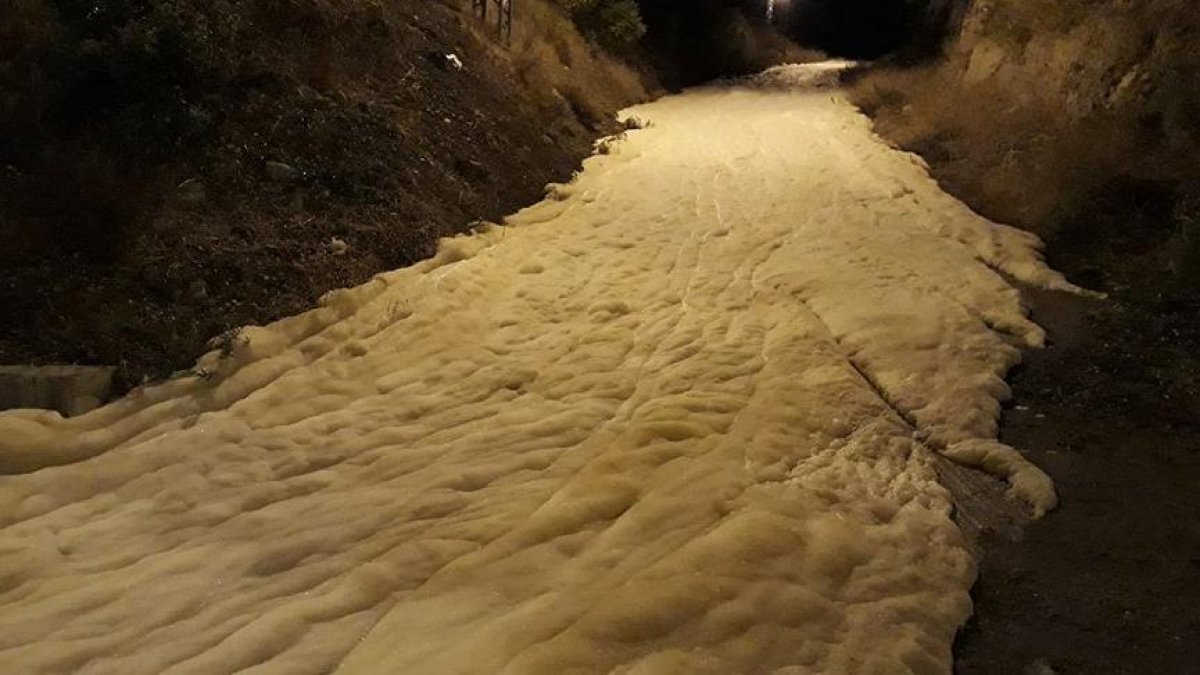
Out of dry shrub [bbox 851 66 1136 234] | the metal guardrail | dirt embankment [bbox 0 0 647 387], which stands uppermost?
the metal guardrail

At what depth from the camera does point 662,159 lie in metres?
13.2

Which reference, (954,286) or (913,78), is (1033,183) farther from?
(913,78)

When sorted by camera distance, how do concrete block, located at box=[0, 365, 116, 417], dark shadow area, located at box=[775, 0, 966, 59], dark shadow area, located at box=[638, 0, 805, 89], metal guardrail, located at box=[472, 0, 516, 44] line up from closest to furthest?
concrete block, located at box=[0, 365, 116, 417] → metal guardrail, located at box=[472, 0, 516, 44] → dark shadow area, located at box=[638, 0, 805, 89] → dark shadow area, located at box=[775, 0, 966, 59]

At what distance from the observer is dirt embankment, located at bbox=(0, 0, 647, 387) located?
21.8 feet

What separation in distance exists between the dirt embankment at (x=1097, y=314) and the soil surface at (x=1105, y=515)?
0.01m

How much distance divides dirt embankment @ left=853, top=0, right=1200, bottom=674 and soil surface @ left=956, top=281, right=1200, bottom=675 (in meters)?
0.01

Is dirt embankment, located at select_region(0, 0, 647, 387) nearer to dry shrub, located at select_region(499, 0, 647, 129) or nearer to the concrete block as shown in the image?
the concrete block

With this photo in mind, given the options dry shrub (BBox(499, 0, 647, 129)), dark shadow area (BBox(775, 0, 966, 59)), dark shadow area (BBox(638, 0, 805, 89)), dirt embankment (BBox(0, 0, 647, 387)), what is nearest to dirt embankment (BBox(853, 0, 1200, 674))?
dry shrub (BBox(499, 0, 647, 129))

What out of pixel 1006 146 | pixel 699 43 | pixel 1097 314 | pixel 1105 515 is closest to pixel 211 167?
pixel 1105 515

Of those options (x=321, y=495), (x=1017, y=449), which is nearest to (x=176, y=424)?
(x=321, y=495)

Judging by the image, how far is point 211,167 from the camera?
8055 mm

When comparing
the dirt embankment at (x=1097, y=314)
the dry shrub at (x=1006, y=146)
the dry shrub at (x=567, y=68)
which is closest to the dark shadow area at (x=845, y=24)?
the dry shrub at (x=567, y=68)

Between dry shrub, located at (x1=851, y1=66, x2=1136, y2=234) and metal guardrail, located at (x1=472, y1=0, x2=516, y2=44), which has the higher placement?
metal guardrail, located at (x1=472, y1=0, x2=516, y2=44)

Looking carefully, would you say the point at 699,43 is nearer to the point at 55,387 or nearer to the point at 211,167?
the point at 211,167
